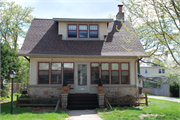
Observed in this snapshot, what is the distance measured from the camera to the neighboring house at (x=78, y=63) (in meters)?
12.0

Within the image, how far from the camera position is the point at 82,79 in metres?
12.6

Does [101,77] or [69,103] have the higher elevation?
[101,77]

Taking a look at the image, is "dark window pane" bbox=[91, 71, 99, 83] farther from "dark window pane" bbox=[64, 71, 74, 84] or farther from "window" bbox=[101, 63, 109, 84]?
"dark window pane" bbox=[64, 71, 74, 84]

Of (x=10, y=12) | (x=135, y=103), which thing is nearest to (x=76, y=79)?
(x=135, y=103)

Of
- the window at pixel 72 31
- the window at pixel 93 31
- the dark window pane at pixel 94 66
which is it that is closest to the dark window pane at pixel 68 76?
the dark window pane at pixel 94 66

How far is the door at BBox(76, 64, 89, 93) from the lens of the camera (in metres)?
12.4

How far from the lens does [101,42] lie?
1348 centimetres

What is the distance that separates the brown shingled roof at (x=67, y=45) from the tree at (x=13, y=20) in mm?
12455

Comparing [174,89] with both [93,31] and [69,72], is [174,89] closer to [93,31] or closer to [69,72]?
[93,31]

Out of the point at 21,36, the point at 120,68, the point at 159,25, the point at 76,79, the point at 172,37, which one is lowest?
the point at 76,79

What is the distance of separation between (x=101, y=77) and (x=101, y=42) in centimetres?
272

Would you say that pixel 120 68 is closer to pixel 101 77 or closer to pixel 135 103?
pixel 101 77

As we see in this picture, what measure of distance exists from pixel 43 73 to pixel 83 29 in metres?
4.52

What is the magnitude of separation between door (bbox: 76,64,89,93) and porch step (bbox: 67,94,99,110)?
0.62 meters
